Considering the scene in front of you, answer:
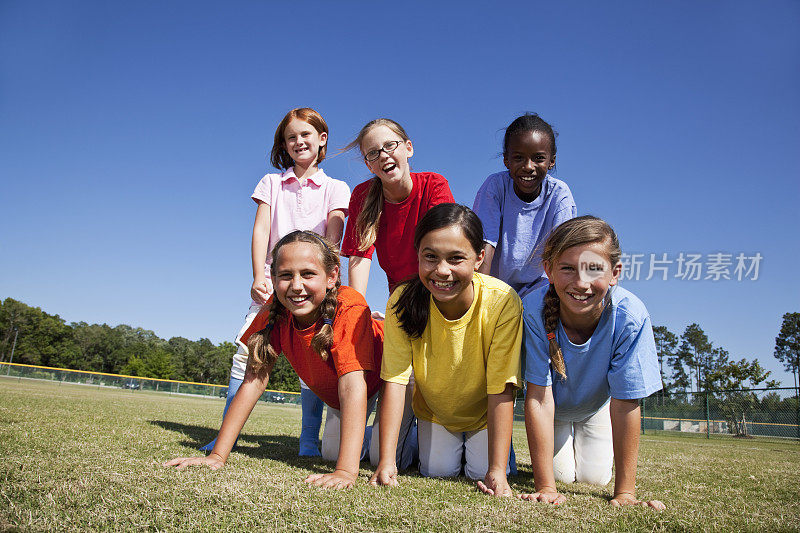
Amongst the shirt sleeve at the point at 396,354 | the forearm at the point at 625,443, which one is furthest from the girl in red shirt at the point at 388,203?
the forearm at the point at 625,443

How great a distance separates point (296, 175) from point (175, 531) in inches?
166

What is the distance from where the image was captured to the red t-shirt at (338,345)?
3.53 meters

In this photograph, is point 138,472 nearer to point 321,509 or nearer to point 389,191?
point 321,509

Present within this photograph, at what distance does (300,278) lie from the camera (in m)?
3.60

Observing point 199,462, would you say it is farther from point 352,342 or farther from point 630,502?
point 630,502

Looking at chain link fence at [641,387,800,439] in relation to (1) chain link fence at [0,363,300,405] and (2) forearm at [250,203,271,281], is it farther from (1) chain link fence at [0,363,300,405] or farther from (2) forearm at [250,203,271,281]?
(1) chain link fence at [0,363,300,405]

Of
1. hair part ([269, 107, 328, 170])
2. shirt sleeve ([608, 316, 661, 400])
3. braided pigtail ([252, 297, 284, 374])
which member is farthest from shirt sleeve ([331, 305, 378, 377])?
hair part ([269, 107, 328, 170])

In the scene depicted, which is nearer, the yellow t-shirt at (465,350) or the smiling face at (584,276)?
the smiling face at (584,276)

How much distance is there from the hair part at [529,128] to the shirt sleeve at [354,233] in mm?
1447

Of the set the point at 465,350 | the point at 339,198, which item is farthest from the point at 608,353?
the point at 339,198

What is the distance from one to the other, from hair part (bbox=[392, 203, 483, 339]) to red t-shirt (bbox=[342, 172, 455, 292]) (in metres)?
0.86

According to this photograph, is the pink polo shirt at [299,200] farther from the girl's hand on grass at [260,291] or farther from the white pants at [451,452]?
the white pants at [451,452]

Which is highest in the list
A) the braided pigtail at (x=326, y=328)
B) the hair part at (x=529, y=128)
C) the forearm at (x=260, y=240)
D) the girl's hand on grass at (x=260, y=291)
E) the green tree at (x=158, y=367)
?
the hair part at (x=529, y=128)

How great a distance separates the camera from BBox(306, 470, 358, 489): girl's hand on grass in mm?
2826
